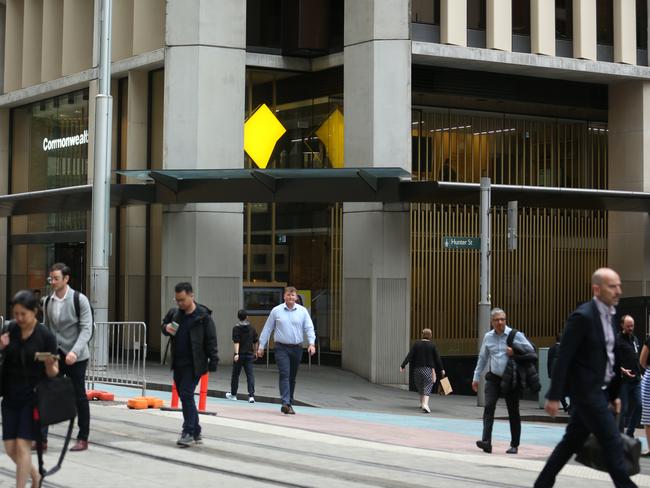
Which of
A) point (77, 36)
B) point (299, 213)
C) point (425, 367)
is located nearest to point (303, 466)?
point (425, 367)

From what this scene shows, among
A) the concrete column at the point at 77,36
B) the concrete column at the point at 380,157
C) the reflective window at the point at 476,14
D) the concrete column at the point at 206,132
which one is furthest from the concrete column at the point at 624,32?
the concrete column at the point at 77,36

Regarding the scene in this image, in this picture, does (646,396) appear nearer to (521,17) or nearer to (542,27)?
(542,27)

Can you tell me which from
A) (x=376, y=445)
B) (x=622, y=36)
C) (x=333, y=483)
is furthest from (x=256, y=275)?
(x=333, y=483)

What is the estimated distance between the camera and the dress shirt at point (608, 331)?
8196 millimetres

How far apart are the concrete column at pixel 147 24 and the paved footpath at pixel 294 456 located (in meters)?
14.5

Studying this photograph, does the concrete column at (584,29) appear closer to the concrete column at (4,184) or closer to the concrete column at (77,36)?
the concrete column at (77,36)

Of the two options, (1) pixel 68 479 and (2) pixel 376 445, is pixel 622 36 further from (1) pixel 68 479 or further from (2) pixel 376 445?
(1) pixel 68 479

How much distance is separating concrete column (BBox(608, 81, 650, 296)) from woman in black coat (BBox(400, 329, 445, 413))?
9.71m

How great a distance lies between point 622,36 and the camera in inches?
1139

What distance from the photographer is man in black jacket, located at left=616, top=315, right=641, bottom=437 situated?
15.2m

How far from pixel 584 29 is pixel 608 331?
70.2ft

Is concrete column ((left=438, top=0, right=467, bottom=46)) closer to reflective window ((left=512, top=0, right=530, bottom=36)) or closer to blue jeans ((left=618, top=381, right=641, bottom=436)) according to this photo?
reflective window ((left=512, top=0, right=530, bottom=36))

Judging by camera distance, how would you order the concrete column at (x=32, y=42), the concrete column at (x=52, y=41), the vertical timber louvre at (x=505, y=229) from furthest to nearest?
the concrete column at (x=32, y=42) → the concrete column at (x=52, y=41) → the vertical timber louvre at (x=505, y=229)

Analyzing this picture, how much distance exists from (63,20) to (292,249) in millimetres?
10431
